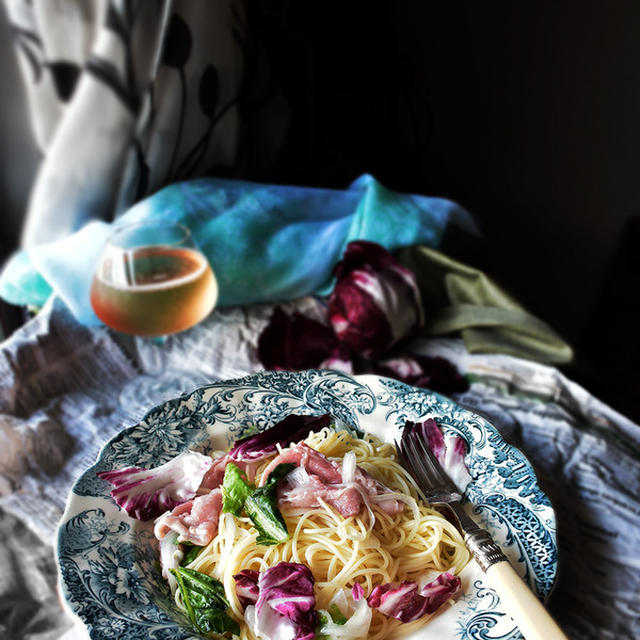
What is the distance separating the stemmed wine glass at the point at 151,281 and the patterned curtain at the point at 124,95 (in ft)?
0.74

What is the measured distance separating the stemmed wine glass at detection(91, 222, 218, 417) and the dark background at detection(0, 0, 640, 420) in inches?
23.5

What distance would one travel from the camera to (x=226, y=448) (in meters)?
0.74

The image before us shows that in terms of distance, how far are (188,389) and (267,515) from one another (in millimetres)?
287

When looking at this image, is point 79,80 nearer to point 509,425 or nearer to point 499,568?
point 509,425

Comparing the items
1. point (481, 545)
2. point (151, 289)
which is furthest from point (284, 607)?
point (151, 289)

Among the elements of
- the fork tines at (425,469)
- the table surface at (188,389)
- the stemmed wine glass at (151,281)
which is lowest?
the table surface at (188,389)

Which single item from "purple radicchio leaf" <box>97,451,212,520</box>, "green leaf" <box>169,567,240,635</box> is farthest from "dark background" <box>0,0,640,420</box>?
"green leaf" <box>169,567,240,635</box>

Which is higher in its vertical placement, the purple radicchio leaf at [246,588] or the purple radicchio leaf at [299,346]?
the purple radicchio leaf at [246,588]

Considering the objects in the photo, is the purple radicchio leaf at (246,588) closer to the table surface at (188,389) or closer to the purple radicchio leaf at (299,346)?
the table surface at (188,389)

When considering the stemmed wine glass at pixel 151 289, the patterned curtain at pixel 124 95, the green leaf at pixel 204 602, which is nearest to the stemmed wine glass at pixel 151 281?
the stemmed wine glass at pixel 151 289

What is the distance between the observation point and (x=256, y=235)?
4.01ft

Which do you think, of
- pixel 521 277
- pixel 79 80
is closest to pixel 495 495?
pixel 79 80

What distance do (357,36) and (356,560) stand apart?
1.37m

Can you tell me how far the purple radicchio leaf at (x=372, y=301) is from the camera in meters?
1.07
